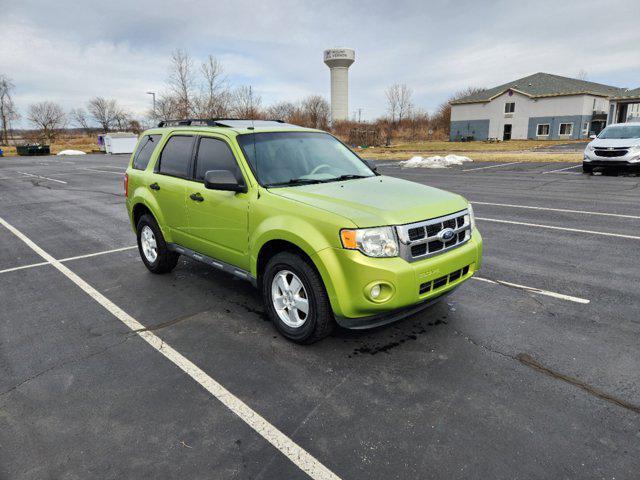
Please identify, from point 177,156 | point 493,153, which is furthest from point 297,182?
point 493,153

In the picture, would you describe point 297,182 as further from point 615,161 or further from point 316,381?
point 615,161

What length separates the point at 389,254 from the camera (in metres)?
3.40

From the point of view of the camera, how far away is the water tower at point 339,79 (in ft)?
305

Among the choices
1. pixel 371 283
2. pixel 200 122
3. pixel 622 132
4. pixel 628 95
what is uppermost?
pixel 628 95

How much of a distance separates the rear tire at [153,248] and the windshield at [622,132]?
18.5m

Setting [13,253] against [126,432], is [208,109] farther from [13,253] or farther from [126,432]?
[126,432]

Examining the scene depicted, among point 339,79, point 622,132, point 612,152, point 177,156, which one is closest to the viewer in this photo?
point 177,156

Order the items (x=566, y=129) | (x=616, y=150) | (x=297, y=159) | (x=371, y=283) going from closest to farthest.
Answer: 1. (x=371, y=283)
2. (x=297, y=159)
3. (x=616, y=150)
4. (x=566, y=129)

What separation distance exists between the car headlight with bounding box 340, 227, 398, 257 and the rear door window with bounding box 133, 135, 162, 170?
362cm

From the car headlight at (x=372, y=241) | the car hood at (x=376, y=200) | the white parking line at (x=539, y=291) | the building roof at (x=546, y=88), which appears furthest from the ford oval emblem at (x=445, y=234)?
the building roof at (x=546, y=88)

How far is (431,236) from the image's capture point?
3629 mm

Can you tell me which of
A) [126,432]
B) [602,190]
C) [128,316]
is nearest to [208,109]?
[602,190]

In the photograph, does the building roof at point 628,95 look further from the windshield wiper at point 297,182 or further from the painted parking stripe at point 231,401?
the painted parking stripe at point 231,401

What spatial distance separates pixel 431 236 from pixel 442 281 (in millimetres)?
417
